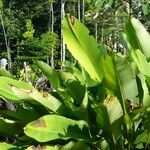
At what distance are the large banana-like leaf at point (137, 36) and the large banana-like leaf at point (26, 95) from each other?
0.39 m

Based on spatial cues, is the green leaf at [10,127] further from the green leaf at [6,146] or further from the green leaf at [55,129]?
the green leaf at [55,129]

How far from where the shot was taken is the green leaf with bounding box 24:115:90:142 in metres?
1.78

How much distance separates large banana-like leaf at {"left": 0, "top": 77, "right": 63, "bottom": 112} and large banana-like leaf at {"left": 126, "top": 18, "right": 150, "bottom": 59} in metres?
0.39

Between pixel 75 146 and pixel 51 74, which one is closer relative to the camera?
pixel 75 146

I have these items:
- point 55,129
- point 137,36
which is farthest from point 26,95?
point 137,36

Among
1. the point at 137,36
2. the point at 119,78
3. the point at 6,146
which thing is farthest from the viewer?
the point at 137,36

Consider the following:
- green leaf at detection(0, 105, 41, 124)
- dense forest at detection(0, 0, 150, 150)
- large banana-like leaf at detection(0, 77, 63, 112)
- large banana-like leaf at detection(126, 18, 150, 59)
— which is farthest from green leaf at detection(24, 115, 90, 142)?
large banana-like leaf at detection(126, 18, 150, 59)

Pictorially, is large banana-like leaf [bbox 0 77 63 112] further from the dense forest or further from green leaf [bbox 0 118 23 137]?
green leaf [bbox 0 118 23 137]

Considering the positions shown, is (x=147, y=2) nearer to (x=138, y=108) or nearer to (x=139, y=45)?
(x=139, y=45)

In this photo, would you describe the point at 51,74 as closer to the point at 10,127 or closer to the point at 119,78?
the point at 10,127

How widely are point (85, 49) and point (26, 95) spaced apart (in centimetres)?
30

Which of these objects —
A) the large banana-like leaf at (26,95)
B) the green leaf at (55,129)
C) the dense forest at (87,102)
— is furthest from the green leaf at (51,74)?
the green leaf at (55,129)

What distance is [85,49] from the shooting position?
2002 mm

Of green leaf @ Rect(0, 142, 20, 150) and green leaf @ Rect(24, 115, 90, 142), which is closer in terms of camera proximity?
green leaf @ Rect(24, 115, 90, 142)
